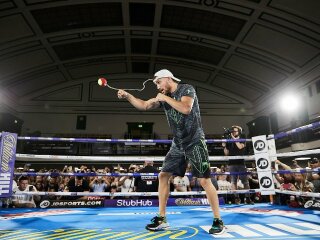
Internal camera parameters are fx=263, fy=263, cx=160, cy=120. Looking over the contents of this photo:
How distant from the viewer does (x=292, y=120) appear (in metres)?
13.1

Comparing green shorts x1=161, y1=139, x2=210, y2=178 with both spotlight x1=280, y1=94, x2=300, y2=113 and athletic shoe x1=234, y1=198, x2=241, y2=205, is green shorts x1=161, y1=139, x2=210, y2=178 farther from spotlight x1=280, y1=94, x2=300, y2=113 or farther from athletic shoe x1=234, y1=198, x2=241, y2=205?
spotlight x1=280, y1=94, x2=300, y2=113

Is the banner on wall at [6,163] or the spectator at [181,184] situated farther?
the spectator at [181,184]

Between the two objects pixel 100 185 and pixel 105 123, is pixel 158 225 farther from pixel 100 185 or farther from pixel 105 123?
pixel 105 123

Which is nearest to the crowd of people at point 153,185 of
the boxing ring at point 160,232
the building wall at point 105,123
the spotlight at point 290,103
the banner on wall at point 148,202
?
the banner on wall at point 148,202

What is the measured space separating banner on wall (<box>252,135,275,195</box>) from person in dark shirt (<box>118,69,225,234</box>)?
2.09m

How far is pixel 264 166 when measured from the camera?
404 cm

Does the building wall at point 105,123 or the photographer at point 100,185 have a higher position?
the building wall at point 105,123

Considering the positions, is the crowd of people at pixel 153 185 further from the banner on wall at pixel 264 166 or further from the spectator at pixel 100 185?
the banner on wall at pixel 264 166

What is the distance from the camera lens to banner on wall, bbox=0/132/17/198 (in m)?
3.57

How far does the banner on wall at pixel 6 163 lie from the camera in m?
3.57

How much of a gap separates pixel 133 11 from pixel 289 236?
1083cm

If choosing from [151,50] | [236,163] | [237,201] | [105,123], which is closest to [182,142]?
[236,163]

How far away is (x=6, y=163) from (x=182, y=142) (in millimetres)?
2686

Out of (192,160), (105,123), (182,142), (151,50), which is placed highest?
(151,50)
